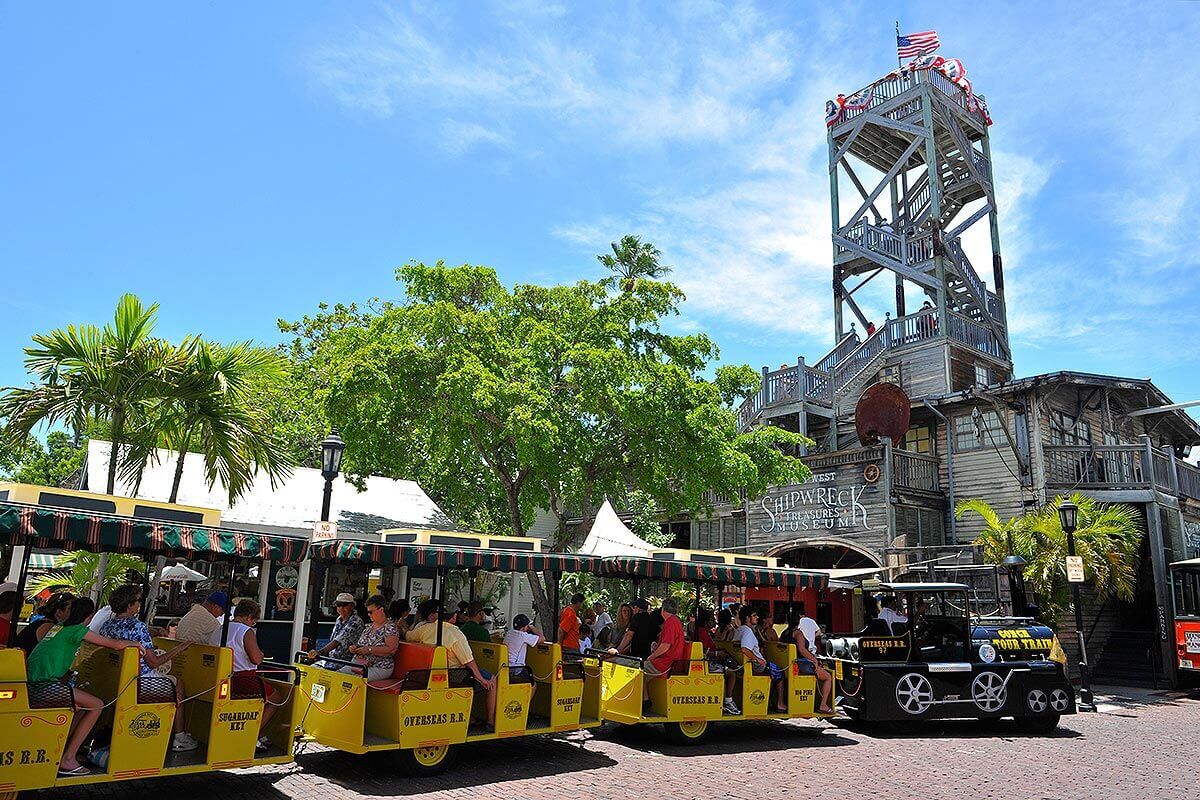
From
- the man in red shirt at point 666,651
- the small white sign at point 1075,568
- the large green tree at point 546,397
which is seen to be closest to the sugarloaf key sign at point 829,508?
the large green tree at point 546,397

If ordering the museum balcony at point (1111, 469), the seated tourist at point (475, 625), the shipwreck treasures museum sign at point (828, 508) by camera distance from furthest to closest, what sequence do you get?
the shipwreck treasures museum sign at point (828, 508), the museum balcony at point (1111, 469), the seated tourist at point (475, 625)

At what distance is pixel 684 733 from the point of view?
10.6 metres

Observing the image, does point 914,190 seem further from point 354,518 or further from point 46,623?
point 46,623

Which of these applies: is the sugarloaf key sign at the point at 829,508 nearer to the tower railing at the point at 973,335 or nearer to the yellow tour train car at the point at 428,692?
the tower railing at the point at 973,335

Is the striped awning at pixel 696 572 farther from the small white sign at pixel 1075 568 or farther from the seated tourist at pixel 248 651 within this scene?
the small white sign at pixel 1075 568

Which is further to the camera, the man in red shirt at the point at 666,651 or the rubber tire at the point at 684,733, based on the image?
the rubber tire at the point at 684,733

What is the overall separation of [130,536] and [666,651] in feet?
20.3

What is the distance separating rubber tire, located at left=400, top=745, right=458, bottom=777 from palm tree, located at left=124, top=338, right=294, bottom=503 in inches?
237

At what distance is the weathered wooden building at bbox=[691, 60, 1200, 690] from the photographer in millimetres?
21516

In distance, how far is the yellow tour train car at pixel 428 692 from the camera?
8.38m

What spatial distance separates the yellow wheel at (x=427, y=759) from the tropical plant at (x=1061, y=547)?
14.0 metres

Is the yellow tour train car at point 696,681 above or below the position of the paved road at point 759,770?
above

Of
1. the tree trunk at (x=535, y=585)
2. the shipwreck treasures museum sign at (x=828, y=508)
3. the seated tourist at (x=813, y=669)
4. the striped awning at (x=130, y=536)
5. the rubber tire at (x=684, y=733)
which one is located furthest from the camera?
the shipwreck treasures museum sign at (x=828, y=508)

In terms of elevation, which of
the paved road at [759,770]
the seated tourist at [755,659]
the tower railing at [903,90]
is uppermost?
the tower railing at [903,90]
